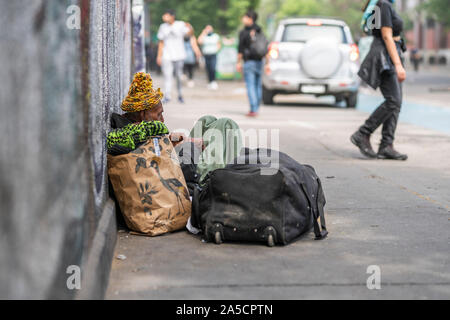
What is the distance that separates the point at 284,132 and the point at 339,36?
5306 mm

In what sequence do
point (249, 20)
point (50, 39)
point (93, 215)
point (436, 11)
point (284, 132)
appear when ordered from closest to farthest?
point (50, 39)
point (93, 215)
point (284, 132)
point (249, 20)
point (436, 11)

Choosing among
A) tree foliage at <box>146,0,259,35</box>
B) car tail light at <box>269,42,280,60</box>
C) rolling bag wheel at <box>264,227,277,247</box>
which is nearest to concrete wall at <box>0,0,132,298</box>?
rolling bag wheel at <box>264,227,277,247</box>

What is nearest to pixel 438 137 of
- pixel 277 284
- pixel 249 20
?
pixel 249 20

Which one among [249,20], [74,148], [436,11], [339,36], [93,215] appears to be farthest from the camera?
[436,11]

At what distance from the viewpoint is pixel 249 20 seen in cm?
1300

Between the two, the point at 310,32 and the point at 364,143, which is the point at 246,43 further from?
the point at 364,143

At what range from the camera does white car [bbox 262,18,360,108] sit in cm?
1446

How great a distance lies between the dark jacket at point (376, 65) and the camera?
25.1 ft

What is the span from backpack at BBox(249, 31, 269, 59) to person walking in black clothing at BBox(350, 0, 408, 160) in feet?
16.1

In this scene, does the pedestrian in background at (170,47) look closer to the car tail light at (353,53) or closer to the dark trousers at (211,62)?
the car tail light at (353,53)

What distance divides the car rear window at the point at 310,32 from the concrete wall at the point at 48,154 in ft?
37.8

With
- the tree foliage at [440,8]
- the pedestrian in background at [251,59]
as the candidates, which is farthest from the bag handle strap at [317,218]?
the tree foliage at [440,8]

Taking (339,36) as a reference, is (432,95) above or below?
below
